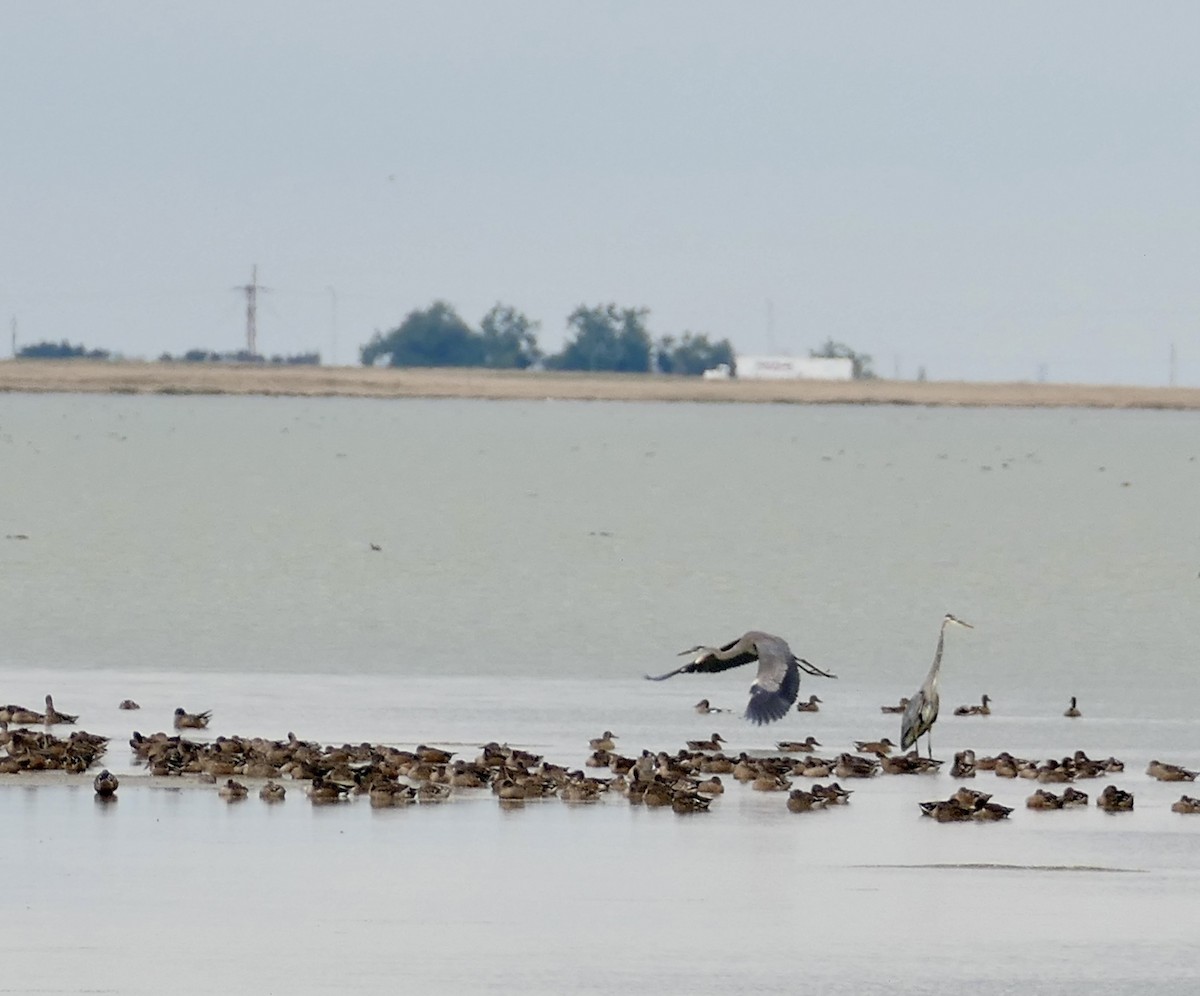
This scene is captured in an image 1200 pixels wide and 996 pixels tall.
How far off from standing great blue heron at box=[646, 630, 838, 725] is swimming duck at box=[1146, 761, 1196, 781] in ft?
7.94

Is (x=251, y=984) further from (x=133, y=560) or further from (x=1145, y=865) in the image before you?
(x=133, y=560)

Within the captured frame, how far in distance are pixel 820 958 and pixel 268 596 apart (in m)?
21.4

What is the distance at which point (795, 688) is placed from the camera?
1848cm

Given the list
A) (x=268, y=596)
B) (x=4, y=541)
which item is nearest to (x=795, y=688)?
(x=268, y=596)

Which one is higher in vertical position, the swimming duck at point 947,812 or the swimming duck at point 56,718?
the swimming duck at point 56,718

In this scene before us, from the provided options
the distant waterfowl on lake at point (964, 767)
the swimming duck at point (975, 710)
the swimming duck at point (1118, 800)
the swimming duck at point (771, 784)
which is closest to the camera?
the swimming duck at point (1118, 800)

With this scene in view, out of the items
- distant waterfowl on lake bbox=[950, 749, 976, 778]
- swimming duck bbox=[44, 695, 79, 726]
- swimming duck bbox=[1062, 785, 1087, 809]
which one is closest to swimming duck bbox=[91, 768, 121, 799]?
swimming duck bbox=[44, 695, 79, 726]

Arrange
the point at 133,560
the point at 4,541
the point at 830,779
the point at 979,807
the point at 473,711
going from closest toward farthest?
the point at 979,807 < the point at 830,779 < the point at 473,711 < the point at 133,560 < the point at 4,541

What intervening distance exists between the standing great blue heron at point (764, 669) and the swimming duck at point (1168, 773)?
2421mm

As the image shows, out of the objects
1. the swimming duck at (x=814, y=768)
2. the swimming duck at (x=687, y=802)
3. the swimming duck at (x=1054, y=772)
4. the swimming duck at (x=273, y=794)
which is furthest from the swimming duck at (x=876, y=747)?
the swimming duck at (x=273, y=794)

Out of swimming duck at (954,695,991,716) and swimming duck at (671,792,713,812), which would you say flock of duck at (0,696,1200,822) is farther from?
swimming duck at (954,695,991,716)

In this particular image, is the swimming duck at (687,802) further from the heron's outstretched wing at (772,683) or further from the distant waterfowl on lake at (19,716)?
the distant waterfowl on lake at (19,716)

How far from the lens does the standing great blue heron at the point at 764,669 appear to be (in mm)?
18109

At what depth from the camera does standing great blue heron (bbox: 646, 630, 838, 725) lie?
59.4 ft
